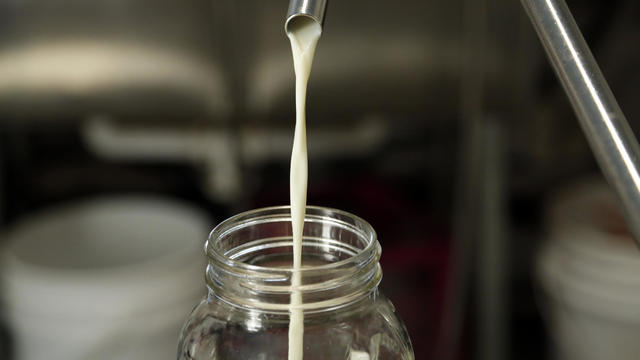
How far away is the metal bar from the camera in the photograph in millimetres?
239

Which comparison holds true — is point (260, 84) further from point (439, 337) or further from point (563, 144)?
point (563, 144)

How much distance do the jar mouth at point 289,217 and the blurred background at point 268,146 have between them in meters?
0.57

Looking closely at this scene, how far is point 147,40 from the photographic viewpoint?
3.25 ft

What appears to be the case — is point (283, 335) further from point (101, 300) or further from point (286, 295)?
point (101, 300)

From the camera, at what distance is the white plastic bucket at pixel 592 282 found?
87cm

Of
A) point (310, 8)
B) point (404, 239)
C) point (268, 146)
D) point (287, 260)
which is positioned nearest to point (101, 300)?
point (268, 146)

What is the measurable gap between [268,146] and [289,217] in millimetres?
774

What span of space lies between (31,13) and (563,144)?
795 mm

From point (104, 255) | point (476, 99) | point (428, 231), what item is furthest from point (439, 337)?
point (104, 255)

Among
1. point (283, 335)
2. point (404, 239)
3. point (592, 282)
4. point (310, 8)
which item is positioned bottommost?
point (404, 239)

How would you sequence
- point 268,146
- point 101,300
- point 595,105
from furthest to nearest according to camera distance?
point 268,146 < point 101,300 < point 595,105

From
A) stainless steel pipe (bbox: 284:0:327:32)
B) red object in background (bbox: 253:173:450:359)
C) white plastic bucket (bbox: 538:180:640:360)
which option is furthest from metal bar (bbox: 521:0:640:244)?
red object in background (bbox: 253:173:450:359)

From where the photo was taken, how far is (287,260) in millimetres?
338

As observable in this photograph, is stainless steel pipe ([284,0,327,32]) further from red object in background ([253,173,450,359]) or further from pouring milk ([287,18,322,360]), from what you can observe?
red object in background ([253,173,450,359])
